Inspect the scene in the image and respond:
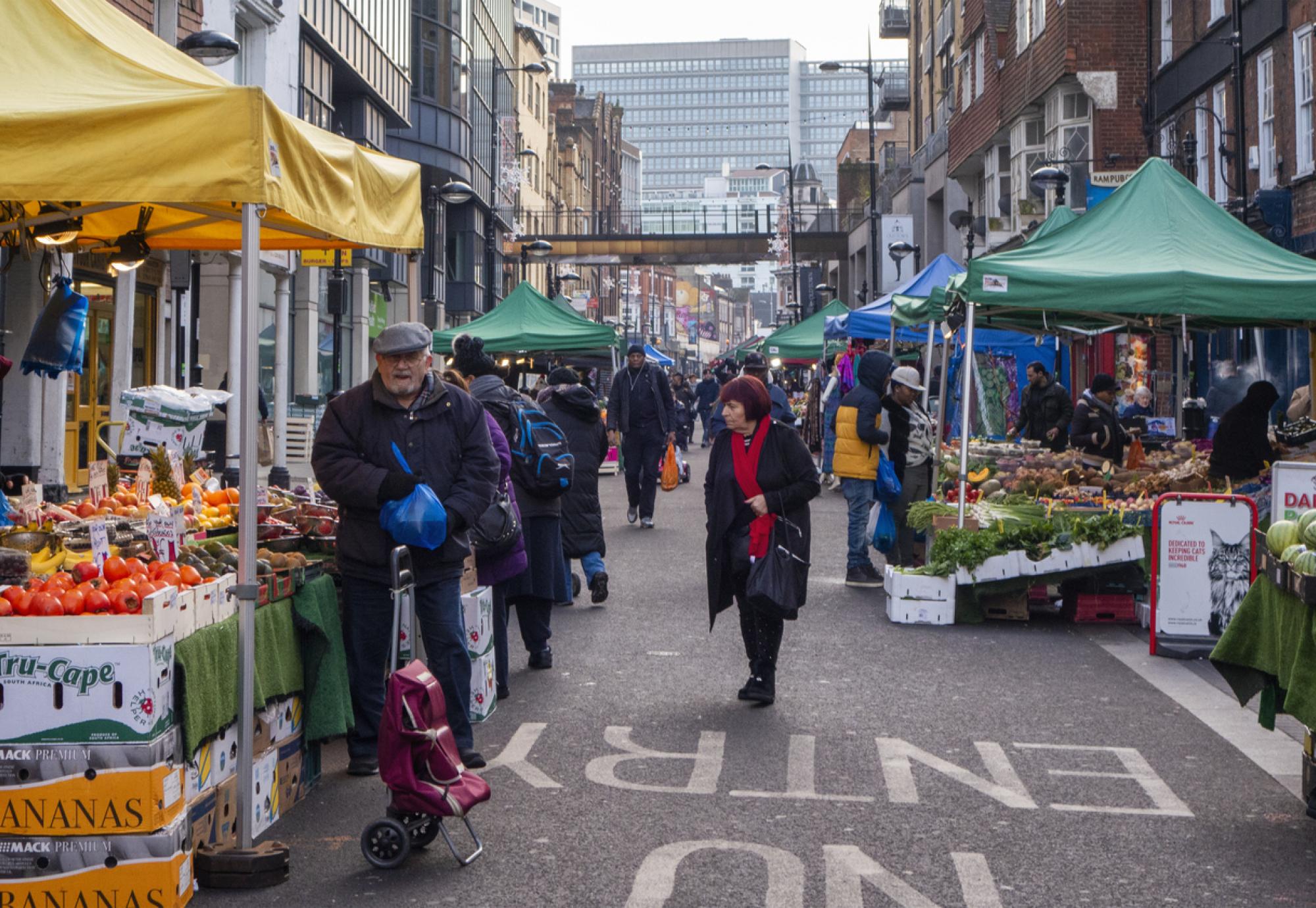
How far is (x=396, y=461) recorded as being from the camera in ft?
20.2

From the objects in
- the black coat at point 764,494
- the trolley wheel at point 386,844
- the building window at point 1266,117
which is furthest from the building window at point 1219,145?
the trolley wheel at point 386,844

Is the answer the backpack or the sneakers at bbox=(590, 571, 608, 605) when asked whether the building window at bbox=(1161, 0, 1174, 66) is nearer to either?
the sneakers at bbox=(590, 571, 608, 605)

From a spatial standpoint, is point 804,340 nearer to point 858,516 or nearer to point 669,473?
point 669,473

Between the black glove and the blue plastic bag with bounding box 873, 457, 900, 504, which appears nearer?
the black glove

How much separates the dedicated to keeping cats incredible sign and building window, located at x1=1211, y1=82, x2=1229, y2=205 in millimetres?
16173

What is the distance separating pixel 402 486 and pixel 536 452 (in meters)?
2.94

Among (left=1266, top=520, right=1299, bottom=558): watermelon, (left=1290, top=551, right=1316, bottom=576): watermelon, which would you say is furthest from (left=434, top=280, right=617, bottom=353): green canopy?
(left=1290, top=551, right=1316, bottom=576): watermelon

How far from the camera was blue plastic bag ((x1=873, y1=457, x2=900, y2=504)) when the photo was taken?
13062 millimetres

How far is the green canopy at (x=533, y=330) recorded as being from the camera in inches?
962

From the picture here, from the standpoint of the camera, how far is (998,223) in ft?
119

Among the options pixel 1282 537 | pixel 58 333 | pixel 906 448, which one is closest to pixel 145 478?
pixel 58 333

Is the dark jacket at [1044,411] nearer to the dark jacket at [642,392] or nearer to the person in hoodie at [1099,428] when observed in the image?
the person in hoodie at [1099,428]

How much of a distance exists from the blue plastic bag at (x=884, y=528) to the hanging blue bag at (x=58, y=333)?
7444 millimetres

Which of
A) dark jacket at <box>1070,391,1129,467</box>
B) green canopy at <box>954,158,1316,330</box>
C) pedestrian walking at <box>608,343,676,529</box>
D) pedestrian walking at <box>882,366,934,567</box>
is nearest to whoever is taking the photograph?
green canopy at <box>954,158,1316,330</box>
